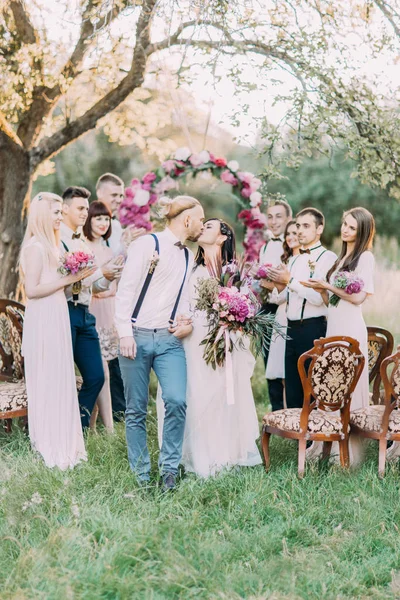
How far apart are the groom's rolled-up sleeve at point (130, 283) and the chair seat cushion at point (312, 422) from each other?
1.39 m

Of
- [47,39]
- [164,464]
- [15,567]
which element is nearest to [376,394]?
[164,464]

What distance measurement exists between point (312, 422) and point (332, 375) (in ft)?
1.29

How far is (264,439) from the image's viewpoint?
5836 mm

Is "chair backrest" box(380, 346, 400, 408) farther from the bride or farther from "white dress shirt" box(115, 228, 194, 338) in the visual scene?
"white dress shirt" box(115, 228, 194, 338)

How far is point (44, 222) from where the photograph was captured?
5801 mm

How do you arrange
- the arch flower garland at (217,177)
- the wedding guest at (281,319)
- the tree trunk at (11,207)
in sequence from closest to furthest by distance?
1. the wedding guest at (281,319)
2. the tree trunk at (11,207)
3. the arch flower garland at (217,177)

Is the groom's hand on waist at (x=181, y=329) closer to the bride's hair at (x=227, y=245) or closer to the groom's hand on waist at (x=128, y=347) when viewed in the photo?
the groom's hand on waist at (x=128, y=347)

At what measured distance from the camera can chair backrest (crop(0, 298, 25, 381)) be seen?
653 cm

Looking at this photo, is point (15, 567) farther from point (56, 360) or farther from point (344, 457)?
point (344, 457)

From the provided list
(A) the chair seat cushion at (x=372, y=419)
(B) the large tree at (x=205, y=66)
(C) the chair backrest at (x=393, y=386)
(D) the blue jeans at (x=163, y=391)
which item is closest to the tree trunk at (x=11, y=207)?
(B) the large tree at (x=205, y=66)

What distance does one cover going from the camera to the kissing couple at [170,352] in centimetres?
521

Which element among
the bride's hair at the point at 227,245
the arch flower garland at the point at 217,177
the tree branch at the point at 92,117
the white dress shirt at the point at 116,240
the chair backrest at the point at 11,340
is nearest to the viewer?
the bride's hair at the point at 227,245

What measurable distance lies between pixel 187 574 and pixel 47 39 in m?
6.29

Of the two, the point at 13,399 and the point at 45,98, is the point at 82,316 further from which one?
the point at 45,98
